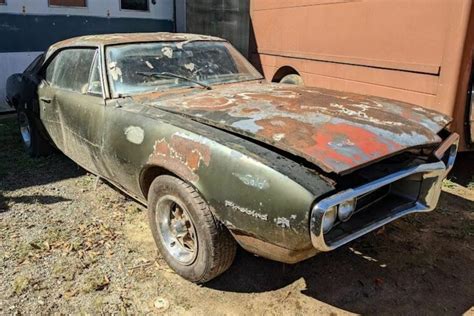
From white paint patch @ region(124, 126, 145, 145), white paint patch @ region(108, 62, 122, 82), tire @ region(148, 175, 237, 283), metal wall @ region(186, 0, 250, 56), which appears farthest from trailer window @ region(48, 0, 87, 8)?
tire @ region(148, 175, 237, 283)

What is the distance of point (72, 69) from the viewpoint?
408 cm

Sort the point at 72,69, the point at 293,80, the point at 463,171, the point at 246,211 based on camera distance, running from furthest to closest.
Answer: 1. the point at 293,80
2. the point at 463,171
3. the point at 72,69
4. the point at 246,211

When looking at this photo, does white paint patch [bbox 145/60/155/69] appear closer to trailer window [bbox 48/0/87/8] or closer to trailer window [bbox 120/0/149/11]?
trailer window [bbox 48/0/87/8]

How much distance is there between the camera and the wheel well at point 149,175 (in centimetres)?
288

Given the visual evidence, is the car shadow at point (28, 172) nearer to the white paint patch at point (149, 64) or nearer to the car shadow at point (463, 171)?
the white paint patch at point (149, 64)

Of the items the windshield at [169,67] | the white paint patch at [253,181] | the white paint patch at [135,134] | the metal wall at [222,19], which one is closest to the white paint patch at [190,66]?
the windshield at [169,67]

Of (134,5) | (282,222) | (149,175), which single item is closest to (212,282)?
(149,175)

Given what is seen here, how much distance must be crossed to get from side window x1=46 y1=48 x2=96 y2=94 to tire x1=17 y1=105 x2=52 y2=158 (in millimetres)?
788

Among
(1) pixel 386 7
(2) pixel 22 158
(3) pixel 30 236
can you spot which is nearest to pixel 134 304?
(3) pixel 30 236

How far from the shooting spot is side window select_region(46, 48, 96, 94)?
150 inches

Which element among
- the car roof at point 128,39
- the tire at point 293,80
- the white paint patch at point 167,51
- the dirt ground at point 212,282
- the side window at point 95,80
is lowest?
the dirt ground at point 212,282

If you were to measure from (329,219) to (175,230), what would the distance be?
3.72 feet

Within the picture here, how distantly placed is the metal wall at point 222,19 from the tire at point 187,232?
4.91 metres

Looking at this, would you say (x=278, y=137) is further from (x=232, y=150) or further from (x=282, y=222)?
(x=282, y=222)
